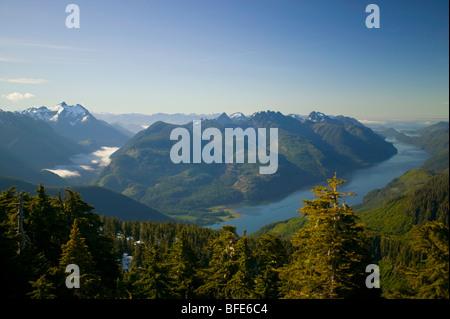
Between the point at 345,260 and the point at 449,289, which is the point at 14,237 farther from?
the point at 449,289

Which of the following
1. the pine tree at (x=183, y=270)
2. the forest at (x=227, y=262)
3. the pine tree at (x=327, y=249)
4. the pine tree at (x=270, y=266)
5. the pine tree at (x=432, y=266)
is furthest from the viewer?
the pine tree at (x=183, y=270)

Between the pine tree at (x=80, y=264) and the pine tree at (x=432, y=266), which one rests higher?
the pine tree at (x=432, y=266)

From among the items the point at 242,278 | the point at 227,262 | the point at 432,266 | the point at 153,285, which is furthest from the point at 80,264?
the point at 432,266

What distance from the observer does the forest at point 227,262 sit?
45.3 feet

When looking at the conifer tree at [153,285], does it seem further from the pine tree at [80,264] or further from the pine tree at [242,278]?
the pine tree at [242,278]

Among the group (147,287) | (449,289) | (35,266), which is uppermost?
(449,289)

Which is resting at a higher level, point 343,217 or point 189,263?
point 343,217

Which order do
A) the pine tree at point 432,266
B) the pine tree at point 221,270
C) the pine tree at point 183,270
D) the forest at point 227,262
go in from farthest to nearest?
the pine tree at point 183,270
the pine tree at point 221,270
the forest at point 227,262
the pine tree at point 432,266

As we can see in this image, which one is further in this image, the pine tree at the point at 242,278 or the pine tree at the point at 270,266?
the pine tree at the point at 270,266

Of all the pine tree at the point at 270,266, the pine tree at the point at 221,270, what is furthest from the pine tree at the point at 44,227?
the pine tree at the point at 270,266

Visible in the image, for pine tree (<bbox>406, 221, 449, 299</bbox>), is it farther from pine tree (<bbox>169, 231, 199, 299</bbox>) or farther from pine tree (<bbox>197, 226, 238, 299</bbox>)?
pine tree (<bbox>169, 231, 199, 299</bbox>)

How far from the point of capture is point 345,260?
50.4 feet
